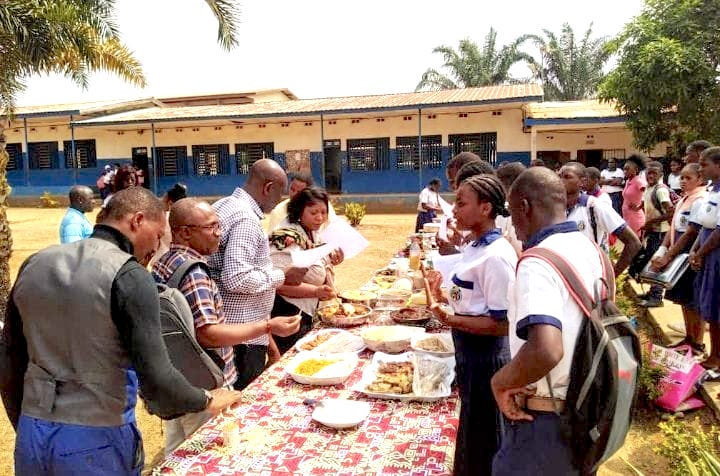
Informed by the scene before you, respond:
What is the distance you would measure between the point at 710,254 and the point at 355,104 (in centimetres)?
1505

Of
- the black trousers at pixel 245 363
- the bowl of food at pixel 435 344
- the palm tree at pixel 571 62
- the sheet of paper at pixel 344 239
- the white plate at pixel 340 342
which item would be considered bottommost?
the black trousers at pixel 245 363

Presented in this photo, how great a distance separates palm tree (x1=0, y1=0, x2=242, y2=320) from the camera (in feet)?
22.3

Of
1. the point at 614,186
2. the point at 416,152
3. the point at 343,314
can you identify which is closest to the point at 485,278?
the point at 343,314

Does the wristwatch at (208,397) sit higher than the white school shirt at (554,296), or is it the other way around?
the white school shirt at (554,296)

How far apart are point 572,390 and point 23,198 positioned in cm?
2503

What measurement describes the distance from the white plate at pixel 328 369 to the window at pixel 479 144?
15.7m

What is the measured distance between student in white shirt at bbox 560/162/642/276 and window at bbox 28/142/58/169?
22633mm

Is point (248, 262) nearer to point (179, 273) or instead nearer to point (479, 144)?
point (179, 273)

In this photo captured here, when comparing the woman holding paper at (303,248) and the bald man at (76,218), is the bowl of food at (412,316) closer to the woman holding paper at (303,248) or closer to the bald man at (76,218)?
the woman holding paper at (303,248)

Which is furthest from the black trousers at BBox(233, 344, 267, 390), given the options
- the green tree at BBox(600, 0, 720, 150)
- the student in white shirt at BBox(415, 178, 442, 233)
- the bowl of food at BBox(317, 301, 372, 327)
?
the green tree at BBox(600, 0, 720, 150)

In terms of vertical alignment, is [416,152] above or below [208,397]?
above

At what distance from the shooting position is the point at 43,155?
873 inches

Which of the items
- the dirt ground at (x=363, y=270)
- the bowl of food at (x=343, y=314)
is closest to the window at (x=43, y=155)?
the dirt ground at (x=363, y=270)

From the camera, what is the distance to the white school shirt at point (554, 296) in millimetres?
1573
